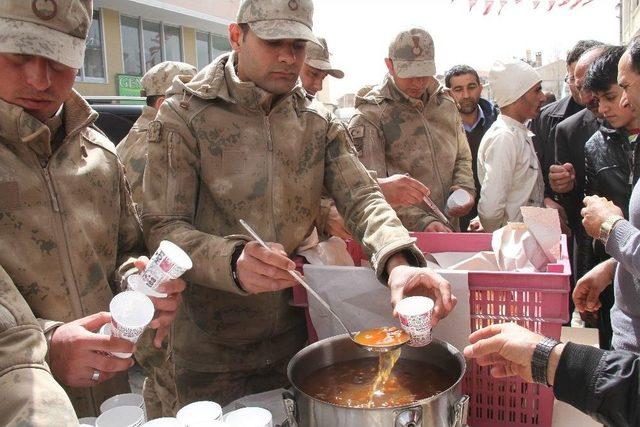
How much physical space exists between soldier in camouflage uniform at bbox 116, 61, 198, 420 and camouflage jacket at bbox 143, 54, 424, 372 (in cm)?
32

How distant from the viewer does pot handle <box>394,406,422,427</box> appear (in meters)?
1.11

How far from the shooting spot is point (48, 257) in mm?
1446

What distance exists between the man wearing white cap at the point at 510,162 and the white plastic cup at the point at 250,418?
2311mm

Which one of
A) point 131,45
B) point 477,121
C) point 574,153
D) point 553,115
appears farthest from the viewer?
point 131,45

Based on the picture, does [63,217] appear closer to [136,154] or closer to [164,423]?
[164,423]

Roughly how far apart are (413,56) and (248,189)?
1.78 metres

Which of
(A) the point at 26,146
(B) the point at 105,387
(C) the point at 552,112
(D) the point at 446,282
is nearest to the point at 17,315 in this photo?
(A) the point at 26,146

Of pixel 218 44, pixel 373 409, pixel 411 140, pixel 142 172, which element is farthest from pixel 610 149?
pixel 218 44

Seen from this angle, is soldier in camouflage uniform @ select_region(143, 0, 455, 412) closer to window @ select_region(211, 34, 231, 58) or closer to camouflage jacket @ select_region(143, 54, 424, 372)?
camouflage jacket @ select_region(143, 54, 424, 372)

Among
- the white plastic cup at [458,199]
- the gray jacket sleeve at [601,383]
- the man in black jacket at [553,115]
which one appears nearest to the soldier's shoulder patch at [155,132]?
the gray jacket sleeve at [601,383]

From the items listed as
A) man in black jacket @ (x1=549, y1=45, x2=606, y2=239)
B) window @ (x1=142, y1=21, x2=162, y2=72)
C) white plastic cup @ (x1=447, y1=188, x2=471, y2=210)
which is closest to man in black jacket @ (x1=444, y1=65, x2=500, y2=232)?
man in black jacket @ (x1=549, y1=45, x2=606, y2=239)

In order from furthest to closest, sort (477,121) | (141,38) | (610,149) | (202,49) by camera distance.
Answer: (202,49) → (141,38) → (477,121) → (610,149)

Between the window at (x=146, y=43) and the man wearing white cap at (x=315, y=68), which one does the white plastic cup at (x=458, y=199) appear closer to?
the man wearing white cap at (x=315, y=68)

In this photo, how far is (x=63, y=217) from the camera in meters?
1.48
